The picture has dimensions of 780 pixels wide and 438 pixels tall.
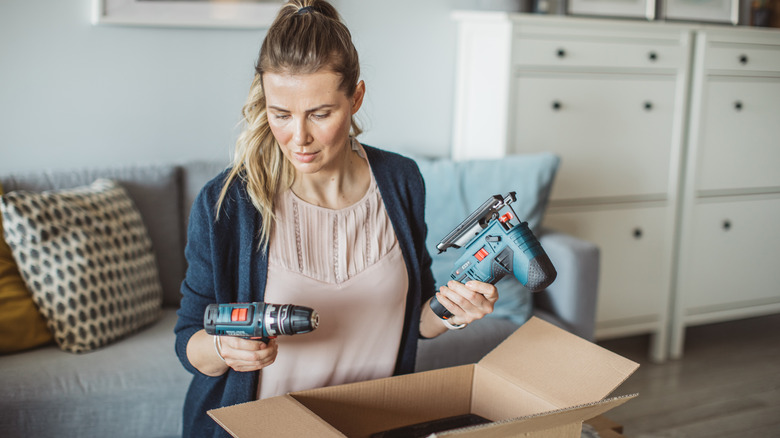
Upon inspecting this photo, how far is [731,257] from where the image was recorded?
2.90m

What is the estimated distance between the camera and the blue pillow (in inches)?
84.9

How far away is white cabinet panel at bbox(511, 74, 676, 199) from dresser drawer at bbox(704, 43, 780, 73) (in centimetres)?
21

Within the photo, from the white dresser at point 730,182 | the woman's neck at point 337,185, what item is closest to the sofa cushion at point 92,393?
the woman's neck at point 337,185

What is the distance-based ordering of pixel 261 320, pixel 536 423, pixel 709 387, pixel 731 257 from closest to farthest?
pixel 536 423
pixel 261 320
pixel 709 387
pixel 731 257

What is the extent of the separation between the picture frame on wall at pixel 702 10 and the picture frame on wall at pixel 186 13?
1.59m

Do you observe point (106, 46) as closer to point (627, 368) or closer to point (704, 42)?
point (627, 368)

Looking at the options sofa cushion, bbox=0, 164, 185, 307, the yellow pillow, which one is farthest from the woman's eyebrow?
sofa cushion, bbox=0, 164, 185, 307

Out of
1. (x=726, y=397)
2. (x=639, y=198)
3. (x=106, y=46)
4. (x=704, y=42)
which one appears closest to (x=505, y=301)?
(x=639, y=198)

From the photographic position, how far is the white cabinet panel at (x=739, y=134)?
8.98 ft

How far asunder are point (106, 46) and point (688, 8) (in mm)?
2272

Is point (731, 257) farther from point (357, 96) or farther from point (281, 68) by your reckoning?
point (281, 68)

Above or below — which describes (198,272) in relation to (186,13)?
below

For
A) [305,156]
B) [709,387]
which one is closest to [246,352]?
[305,156]

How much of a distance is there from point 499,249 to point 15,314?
1.38m
